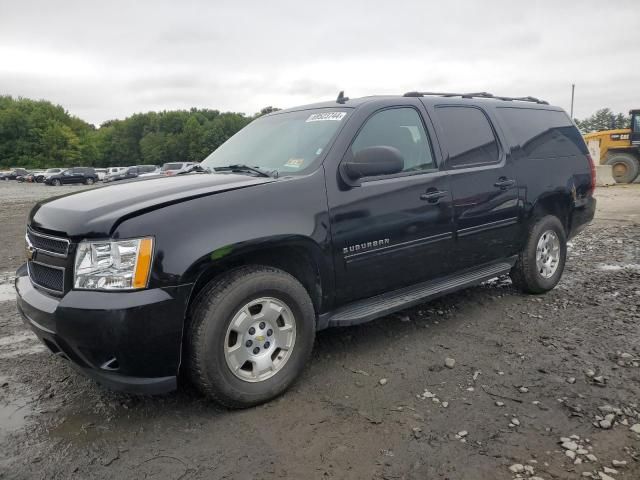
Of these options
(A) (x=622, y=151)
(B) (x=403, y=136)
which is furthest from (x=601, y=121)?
(B) (x=403, y=136)

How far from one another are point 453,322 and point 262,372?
6.65 feet

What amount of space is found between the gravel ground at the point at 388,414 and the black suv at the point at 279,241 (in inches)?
12.5

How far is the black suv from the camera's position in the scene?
2592 millimetres

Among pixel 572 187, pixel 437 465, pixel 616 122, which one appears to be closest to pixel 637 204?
pixel 572 187

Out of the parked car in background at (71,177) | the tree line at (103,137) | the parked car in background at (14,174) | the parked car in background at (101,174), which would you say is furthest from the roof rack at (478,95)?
the tree line at (103,137)

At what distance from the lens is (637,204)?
1313cm

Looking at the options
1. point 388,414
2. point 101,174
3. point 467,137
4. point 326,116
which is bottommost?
point 388,414

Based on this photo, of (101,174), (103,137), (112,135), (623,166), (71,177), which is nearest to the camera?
(623,166)

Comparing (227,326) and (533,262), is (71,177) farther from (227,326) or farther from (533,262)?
(227,326)

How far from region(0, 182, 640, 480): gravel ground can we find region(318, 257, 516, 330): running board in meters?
0.38

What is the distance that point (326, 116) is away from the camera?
3.75 metres

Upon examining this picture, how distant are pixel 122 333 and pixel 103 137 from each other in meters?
102

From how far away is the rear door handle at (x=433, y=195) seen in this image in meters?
3.75

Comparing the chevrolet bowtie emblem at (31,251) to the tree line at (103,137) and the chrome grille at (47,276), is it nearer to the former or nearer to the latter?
the chrome grille at (47,276)
